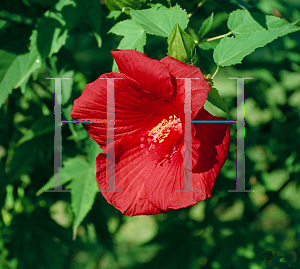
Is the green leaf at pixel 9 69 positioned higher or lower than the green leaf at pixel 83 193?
higher

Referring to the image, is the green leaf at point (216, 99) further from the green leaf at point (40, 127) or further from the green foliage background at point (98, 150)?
the green leaf at point (40, 127)

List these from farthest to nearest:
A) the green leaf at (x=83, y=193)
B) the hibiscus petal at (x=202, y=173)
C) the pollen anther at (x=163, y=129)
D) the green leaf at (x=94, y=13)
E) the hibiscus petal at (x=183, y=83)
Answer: the green leaf at (x=83, y=193) → the green leaf at (x=94, y=13) → the pollen anther at (x=163, y=129) → the hibiscus petal at (x=202, y=173) → the hibiscus petal at (x=183, y=83)

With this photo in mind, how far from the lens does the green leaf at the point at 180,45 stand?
26.3 inches

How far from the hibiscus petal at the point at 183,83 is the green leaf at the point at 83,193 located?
55 centimetres

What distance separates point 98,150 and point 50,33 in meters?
0.43

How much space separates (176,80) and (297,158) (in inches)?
32.3

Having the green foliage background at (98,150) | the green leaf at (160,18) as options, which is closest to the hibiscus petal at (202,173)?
the green leaf at (160,18)

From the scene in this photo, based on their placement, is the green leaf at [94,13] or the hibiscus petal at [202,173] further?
the green leaf at [94,13]

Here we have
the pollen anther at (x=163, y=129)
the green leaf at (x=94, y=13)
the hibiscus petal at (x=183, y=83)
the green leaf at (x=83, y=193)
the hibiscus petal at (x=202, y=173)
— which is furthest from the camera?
the green leaf at (x=83, y=193)

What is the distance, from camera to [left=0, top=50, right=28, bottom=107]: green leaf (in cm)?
101

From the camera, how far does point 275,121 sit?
1.36 meters

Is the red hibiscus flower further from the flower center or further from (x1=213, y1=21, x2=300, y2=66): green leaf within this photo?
(x1=213, y1=21, x2=300, y2=66): green leaf

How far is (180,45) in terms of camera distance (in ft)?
2.21

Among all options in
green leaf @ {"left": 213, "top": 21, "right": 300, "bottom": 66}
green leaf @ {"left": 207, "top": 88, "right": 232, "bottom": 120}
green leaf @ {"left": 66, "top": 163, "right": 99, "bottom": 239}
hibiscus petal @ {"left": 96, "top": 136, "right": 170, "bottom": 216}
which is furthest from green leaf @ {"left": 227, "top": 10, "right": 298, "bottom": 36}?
green leaf @ {"left": 66, "top": 163, "right": 99, "bottom": 239}
